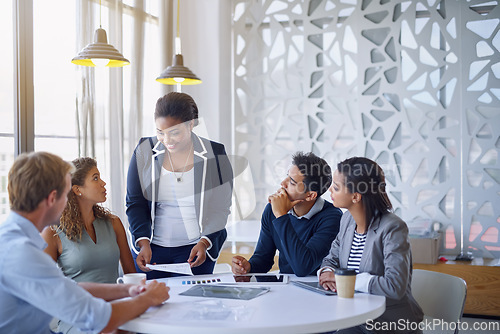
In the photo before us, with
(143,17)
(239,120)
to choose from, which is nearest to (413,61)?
(239,120)

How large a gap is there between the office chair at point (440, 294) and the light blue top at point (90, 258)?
1.43 metres

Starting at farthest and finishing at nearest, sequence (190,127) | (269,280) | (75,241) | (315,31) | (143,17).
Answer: (315,31) < (143,17) < (190,127) < (75,241) < (269,280)

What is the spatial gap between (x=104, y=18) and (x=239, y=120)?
1813 mm

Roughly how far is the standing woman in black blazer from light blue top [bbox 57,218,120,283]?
129 millimetres

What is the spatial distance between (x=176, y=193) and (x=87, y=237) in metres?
0.47

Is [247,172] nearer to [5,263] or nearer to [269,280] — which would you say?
[269,280]

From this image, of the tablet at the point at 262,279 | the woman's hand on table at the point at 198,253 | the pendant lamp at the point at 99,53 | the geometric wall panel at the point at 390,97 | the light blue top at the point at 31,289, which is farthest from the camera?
the geometric wall panel at the point at 390,97

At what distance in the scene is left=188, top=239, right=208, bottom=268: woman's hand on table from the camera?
8.36ft

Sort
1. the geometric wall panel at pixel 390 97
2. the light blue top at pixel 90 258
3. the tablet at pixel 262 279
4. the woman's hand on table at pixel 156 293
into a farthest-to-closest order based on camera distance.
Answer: the geometric wall panel at pixel 390 97
the light blue top at pixel 90 258
the tablet at pixel 262 279
the woman's hand on table at pixel 156 293

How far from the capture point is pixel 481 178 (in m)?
4.73

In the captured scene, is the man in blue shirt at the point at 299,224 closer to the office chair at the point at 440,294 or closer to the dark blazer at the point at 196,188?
the dark blazer at the point at 196,188

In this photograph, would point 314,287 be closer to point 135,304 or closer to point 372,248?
point 372,248

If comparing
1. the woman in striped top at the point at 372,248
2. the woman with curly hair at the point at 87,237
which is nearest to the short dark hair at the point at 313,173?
the woman in striped top at the point at 372,248

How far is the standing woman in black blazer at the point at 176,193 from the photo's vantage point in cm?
258
